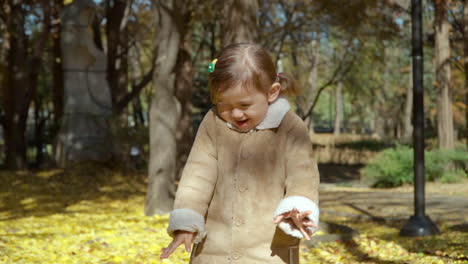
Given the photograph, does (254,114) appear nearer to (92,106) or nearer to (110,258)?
(110,258)

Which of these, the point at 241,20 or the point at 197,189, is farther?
the point at 241,20

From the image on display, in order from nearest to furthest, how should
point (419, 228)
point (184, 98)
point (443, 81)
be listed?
point (419, 228)
point (184, 98)
point (443, 81)

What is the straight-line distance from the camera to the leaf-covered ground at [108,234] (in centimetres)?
631

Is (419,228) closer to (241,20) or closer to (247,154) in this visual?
(241,20)

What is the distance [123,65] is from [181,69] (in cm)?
477

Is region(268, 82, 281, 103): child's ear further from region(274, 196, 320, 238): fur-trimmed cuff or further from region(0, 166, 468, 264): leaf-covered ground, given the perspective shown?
region(0, 166, 468, 264): leaf-covered ground

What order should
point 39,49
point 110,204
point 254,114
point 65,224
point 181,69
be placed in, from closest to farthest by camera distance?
point 254,114
point 65,224
point 110,204
point 39,49
point 181,69

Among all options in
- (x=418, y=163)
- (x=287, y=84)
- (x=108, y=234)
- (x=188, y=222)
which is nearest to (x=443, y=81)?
(x=418, y=163)

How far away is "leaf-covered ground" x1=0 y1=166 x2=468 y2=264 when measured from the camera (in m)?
6.31

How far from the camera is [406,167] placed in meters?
15.6

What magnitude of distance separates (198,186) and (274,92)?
58cm

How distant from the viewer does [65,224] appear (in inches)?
358

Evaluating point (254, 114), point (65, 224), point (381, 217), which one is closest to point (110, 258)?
point (65, 224)

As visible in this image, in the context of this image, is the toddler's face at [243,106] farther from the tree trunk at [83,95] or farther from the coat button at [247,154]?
the tree trunk at [83,95]
